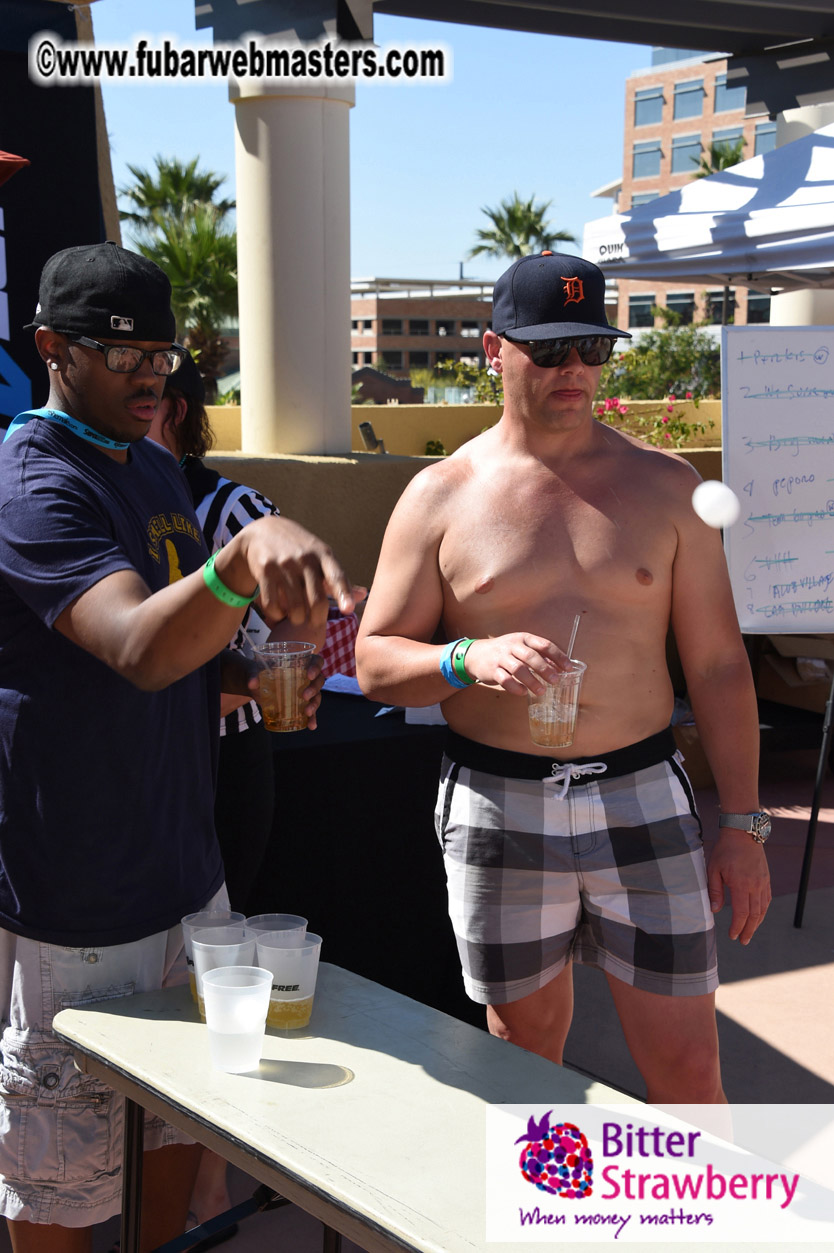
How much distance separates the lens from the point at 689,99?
71.9m

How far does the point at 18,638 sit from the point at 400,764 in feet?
5.56

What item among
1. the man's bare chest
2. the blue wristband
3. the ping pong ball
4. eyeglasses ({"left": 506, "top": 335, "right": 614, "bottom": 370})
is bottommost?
the blue wristband

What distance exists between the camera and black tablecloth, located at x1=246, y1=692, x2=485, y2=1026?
3176 mm

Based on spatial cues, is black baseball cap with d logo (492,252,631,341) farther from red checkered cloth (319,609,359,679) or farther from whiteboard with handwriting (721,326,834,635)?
red checkered cloth (319,609,359,679)

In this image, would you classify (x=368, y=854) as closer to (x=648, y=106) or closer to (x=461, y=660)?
(x=461, y=660)

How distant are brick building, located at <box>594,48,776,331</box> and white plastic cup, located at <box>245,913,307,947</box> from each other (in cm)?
6588

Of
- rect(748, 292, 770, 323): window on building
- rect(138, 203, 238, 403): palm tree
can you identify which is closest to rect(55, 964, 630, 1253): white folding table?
rect(138, 203, 238, 403): palm tree

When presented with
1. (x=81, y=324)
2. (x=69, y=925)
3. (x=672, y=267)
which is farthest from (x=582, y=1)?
(x=69, y=925)

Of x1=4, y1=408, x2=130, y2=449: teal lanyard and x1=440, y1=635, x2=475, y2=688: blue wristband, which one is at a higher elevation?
x1=4, y1=408, x2=130, y2=449: teal lanyard

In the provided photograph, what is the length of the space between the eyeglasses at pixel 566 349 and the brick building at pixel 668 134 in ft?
214

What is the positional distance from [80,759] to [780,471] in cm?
312

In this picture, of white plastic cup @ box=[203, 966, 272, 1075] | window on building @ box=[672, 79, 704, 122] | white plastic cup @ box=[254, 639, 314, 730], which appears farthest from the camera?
window on building @ box=[672, 79, 704, 122]

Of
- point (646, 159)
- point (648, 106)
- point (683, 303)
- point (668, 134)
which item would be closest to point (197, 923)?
point (683, 303)

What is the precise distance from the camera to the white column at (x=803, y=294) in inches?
327
